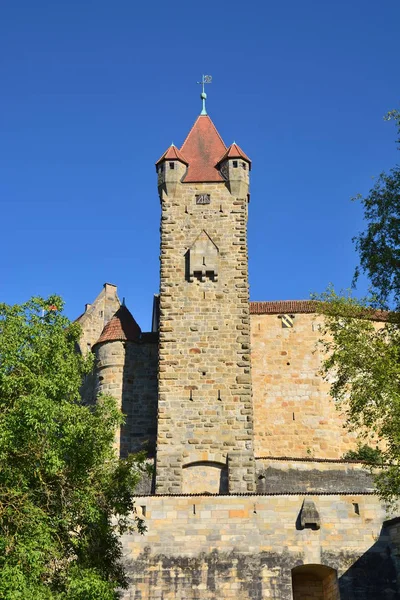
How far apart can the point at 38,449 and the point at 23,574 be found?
2386 millimetres

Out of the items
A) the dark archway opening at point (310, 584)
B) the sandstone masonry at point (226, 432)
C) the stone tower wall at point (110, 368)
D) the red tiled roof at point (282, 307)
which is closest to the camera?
the sandstone masonry at point (226, 432)

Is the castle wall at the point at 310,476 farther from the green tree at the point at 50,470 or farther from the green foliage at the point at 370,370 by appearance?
the green tree at the point at 50,470

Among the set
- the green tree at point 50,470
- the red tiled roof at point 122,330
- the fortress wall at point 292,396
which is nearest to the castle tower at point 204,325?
the red tiled roof at point 122,330

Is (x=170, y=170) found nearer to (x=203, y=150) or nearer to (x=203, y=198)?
(x=203, y=198)

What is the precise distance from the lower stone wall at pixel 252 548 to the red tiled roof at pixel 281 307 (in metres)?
13.1

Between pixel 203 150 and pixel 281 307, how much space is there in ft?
25.7

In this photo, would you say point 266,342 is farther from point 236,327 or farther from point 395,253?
point 395,253

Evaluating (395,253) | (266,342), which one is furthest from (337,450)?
(395,253)

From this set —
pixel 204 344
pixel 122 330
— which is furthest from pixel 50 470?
pixel 122 330

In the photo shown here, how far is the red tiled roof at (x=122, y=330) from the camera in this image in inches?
1188

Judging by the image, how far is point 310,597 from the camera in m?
21.1

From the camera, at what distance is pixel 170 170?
98.6 feet

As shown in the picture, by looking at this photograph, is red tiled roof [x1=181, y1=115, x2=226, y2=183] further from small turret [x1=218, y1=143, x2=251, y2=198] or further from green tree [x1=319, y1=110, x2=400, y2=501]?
green tree [x1=319, y1=110, x2=400, y2=501]

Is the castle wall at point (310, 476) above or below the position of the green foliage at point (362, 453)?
below
